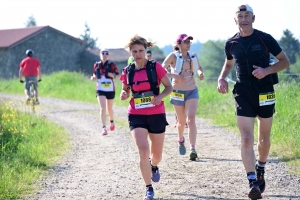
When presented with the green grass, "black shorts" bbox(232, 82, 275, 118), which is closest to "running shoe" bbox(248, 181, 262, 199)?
"black shorts" bbox(232, 82, 275, 118)

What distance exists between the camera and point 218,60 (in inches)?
4328

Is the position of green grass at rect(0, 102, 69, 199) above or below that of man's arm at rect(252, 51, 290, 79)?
below

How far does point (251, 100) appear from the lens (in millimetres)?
6539

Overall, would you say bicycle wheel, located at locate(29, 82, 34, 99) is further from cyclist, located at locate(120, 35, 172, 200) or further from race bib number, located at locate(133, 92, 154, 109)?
race bib number, located at locate(133, 92, 154, 109)

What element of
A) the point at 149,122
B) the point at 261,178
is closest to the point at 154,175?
the point at 149,122

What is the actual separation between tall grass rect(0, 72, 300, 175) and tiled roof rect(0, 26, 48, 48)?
21875mm

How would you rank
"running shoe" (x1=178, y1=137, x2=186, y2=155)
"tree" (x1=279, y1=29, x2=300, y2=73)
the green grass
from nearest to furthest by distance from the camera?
the green grass < "running shoe" (x1=178, y1=137, x2=186, y2=155) < "tree" (x1=279, y1=29, x2=300, y2=73)

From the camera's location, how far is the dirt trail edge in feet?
23.4

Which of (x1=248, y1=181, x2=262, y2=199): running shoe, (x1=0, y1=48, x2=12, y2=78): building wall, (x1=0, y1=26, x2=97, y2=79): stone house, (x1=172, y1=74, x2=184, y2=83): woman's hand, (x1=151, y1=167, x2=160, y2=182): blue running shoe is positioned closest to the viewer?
(x1=248, y1=181, x2=262, y2=199): running shoe

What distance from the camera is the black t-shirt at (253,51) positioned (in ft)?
21.2

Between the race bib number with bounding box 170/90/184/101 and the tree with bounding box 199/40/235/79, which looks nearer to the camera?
the race bib number with bounding box 170/90/184/101

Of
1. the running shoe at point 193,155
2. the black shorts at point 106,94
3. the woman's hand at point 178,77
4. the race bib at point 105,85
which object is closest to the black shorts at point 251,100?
the woman's hand at point 178,77

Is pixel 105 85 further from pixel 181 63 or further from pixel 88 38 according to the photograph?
pixel 88 38

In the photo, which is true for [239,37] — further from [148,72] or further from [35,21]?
[35,21]
